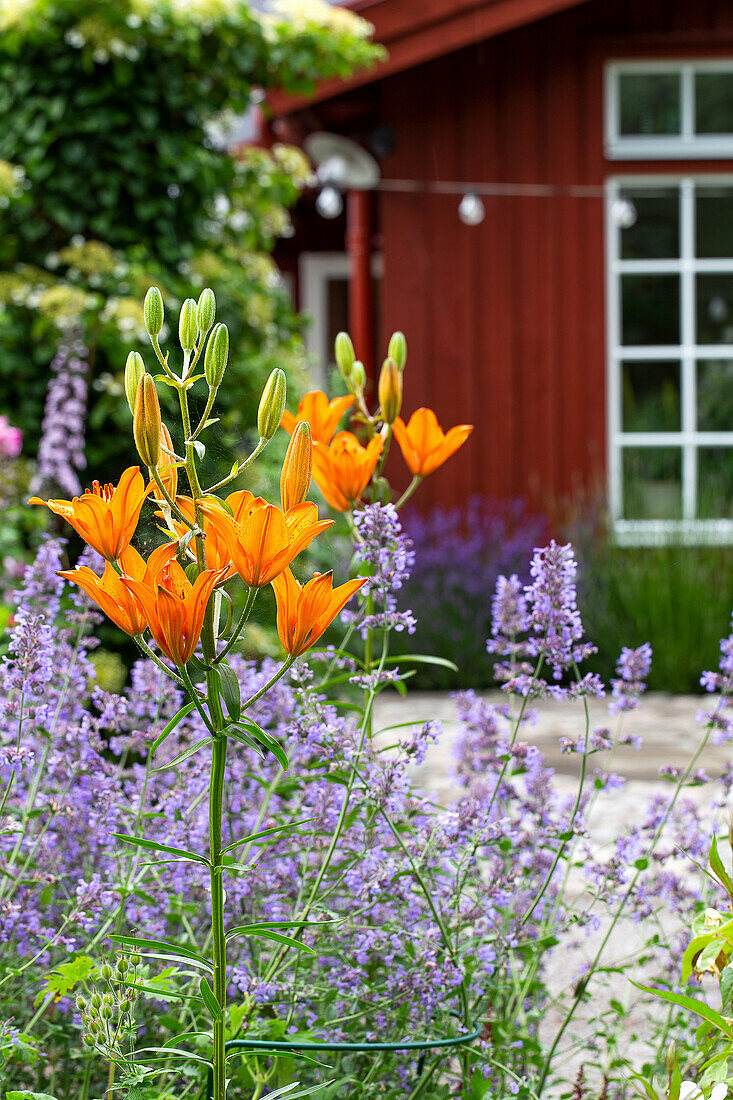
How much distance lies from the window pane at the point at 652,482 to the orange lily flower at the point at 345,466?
16.4 ft

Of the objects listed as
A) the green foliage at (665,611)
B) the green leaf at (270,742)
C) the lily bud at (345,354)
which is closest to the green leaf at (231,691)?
the green leaf at (270,742)

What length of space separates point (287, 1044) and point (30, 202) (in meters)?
4.14

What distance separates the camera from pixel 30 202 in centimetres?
460

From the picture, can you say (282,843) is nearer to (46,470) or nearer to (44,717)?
(44,717)

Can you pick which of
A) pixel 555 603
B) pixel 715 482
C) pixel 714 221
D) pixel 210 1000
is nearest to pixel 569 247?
pixel 714 221

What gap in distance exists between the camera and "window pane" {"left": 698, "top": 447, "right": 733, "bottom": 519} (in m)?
6.10

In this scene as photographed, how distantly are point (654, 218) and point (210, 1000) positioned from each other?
635cm

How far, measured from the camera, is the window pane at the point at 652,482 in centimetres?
623

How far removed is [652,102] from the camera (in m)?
6.52

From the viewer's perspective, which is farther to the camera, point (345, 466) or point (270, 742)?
point (345, 466)

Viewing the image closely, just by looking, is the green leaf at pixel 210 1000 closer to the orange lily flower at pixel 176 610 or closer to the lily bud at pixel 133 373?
the orange lily flower at pixel 176 610

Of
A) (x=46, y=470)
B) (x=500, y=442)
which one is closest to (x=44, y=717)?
(x=46, y=470)

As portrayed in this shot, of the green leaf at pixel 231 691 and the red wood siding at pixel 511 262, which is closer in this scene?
the green leaf at pixel 231 691

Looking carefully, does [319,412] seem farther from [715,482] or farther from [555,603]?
[715,482]
